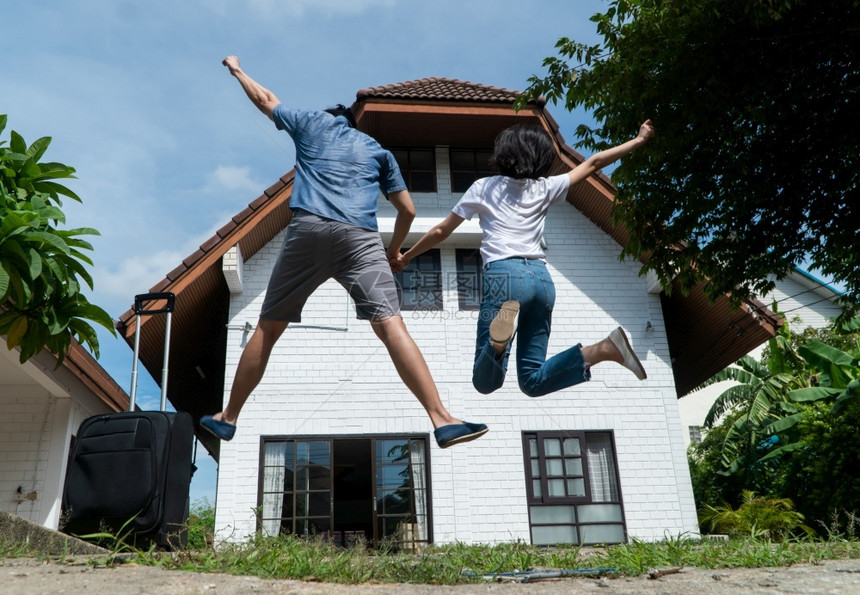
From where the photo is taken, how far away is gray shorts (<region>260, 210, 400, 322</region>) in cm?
420

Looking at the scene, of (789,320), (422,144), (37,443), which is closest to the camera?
(37,443)

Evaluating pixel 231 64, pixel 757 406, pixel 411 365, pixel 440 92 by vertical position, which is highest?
pixel 440 92

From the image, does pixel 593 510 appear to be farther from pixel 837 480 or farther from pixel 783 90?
pixel 783 90

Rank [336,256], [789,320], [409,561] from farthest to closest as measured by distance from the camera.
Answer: [789,320]
[409,561]
[336,256]

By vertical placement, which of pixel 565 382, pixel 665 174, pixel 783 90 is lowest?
pixel 565 382

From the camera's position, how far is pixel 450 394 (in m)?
11.7

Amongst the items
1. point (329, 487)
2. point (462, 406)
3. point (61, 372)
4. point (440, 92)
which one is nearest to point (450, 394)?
point (462, 406)

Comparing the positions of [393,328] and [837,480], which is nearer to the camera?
[393,328]

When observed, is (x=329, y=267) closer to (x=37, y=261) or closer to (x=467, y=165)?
(x=37, y=261)

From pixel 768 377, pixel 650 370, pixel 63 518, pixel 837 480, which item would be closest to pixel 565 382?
pixel 63 518

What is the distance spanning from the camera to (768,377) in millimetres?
20453

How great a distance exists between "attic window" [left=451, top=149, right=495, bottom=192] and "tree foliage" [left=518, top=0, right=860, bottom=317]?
4.88m

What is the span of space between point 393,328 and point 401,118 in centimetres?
867

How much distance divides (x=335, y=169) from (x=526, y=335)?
1435 mm
